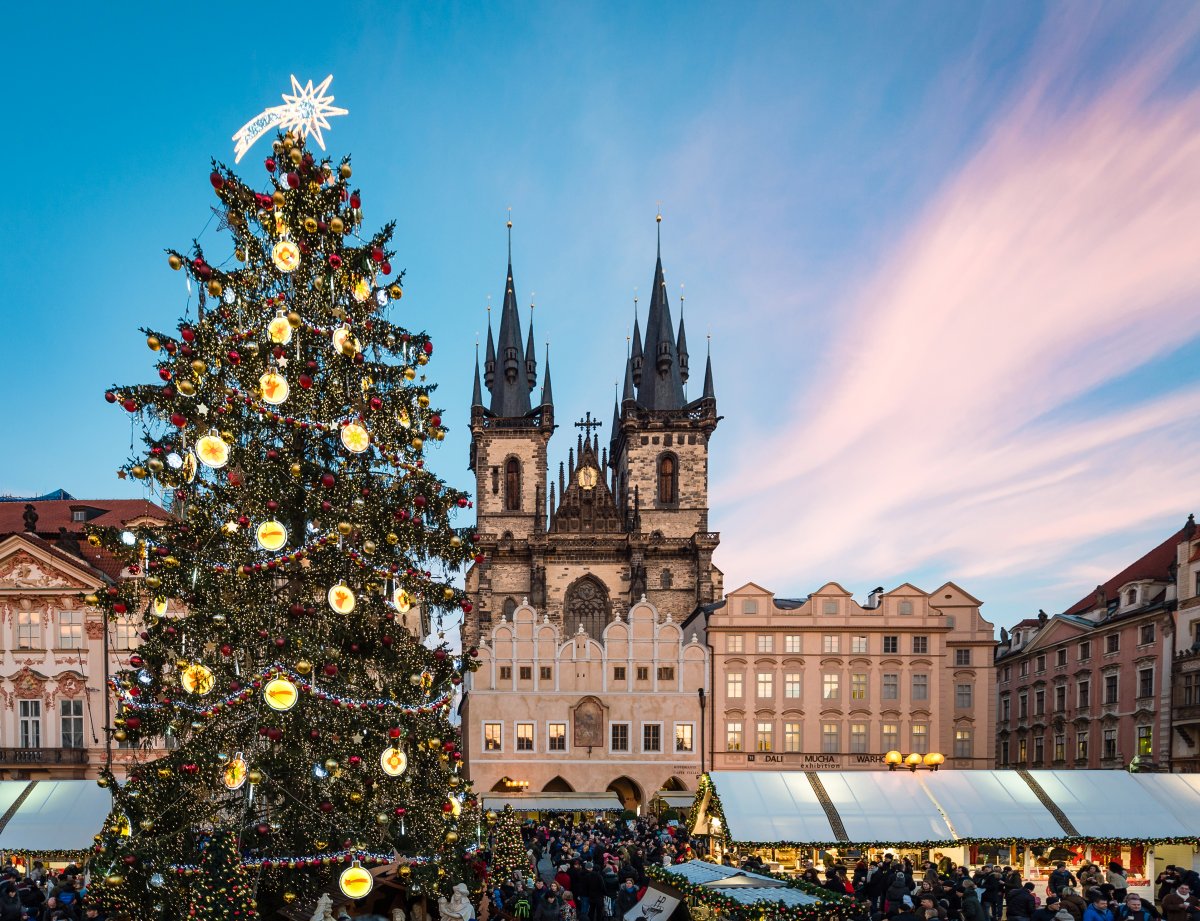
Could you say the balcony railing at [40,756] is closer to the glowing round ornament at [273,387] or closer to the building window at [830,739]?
the glowing round ornament at [273,387]

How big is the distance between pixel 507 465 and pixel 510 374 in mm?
5882

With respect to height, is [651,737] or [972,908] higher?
[972,908]

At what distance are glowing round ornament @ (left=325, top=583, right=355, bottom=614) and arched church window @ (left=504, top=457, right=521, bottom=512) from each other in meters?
44.2

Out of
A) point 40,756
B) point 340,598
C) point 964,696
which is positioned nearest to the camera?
point 340,598

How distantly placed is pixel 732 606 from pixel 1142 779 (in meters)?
19.9

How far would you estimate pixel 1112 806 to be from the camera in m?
19.6

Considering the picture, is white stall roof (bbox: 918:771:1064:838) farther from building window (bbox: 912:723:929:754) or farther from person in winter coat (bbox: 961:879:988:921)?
building window (bbox: 912:723:929:754)

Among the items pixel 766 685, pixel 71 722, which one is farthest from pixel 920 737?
pixel 71 722

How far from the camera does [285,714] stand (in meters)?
11.8

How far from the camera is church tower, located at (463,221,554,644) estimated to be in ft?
178

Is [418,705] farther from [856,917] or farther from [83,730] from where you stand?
[83,730]

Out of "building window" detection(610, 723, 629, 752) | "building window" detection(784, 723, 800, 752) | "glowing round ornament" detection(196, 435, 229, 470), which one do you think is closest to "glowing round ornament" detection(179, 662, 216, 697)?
"glowing round ornament" detection(196, 435, 229, 470)

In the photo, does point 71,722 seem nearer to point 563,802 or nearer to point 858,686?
point 563,802

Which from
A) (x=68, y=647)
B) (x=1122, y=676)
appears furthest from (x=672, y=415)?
(x=68, y=647)
